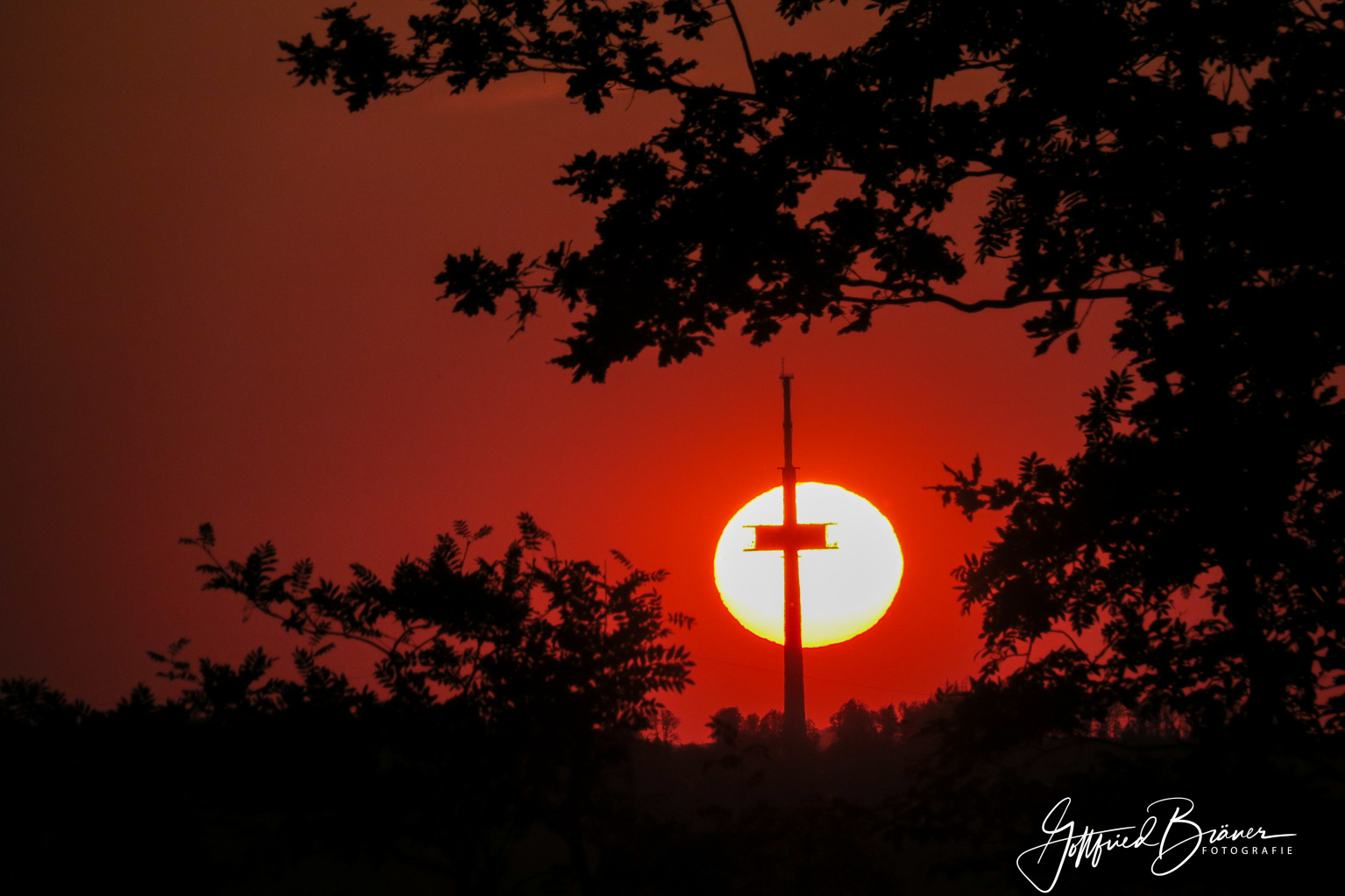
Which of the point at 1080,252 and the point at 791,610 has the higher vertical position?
the point at 791,610

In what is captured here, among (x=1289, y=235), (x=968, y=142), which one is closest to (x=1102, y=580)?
(x=1289, y=235)

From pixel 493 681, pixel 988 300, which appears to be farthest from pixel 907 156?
pixel 493 681

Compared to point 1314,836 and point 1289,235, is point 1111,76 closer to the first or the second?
point 1289,235

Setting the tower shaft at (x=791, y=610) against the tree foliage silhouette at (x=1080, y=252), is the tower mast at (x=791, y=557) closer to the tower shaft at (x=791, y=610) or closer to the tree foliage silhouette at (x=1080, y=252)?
the tower shaft at (x=791, y=610)

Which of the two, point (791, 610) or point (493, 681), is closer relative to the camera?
point (493, 681)

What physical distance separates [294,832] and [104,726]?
240 centimetres

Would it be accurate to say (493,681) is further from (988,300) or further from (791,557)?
(791,557)

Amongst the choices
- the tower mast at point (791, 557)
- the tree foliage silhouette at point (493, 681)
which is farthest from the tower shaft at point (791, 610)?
the tree foliage silhouette at point (493, 681)

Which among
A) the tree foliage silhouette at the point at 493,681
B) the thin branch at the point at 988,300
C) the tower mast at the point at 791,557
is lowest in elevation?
the tree foliage silhouette at the point at 493,681

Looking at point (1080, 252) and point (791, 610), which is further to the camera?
point (791, 610)

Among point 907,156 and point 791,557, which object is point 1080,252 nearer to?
point 907,156

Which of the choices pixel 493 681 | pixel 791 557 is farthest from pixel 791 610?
pixel 493 681

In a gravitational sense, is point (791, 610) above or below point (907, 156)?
above

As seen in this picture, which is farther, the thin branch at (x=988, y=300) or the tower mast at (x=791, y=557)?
the tower mast at (x=791, y=557)
